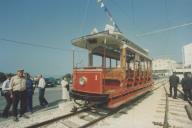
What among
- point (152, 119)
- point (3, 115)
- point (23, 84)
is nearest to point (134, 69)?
point (152, 119)

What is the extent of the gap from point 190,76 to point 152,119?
274 inches

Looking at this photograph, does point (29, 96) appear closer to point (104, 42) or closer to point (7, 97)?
point (7, 97)

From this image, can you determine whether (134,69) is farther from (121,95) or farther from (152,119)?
(152,119)

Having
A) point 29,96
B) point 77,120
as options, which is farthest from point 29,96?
point 77,120

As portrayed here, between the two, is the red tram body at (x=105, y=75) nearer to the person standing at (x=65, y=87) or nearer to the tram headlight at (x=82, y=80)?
the tram headlight at (x=82, y=80)

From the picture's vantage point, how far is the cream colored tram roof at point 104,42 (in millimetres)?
8969

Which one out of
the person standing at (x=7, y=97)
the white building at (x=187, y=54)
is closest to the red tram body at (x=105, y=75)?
the person standing at (x=7, y=97)

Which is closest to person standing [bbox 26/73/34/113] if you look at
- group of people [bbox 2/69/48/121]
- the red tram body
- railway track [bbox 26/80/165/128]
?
group of people [bbox 2/69/48/121]

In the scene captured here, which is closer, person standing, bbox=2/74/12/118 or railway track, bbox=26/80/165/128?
railway track, bbox=26/80/165/128

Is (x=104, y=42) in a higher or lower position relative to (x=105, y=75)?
higher

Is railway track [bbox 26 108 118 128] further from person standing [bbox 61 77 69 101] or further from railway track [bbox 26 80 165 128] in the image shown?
person standing [bbox 61 77 69 101]

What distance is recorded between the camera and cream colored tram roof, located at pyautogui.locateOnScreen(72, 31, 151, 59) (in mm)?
8969

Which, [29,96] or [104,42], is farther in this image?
[104,42]

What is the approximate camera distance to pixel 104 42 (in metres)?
9.32
